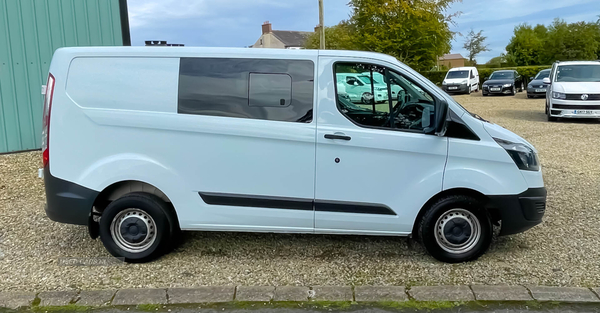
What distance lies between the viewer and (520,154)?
169 inches

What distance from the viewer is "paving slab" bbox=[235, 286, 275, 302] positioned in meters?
3.80

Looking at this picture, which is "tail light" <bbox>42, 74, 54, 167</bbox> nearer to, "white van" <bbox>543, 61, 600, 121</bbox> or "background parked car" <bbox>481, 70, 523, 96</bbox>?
"white van" <bbox>543, 61, 600, 121</bbox>

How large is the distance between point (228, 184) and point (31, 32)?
6.97 m

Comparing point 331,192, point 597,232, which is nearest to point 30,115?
point 331,192

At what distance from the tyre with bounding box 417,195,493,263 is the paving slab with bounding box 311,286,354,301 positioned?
3.13ft

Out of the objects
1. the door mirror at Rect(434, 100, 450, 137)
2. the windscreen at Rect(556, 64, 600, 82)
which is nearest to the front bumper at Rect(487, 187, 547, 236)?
the door mirror at Rect(434, 100, 450, 137)

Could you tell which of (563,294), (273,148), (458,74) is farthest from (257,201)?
(458,74)

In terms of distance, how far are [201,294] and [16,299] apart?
1475 millimetres

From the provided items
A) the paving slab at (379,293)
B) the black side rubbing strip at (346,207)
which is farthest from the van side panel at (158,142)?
the paving slab at (379,293)

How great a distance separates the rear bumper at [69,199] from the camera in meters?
4.32

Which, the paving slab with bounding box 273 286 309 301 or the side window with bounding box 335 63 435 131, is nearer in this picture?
the paving slab with bounding box 273 286 309 301

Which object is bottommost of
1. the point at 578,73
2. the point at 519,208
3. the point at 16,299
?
the point at 16,299

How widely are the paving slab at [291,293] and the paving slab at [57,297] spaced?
63.9 inches

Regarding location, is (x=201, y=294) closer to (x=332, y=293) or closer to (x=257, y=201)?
(x=257, y=201)
